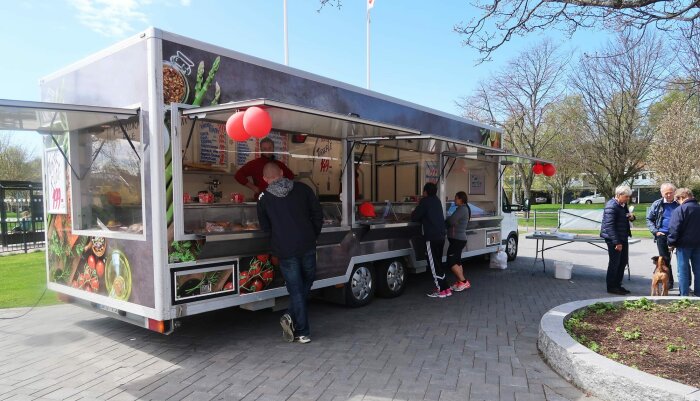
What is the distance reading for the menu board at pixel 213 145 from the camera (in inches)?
221

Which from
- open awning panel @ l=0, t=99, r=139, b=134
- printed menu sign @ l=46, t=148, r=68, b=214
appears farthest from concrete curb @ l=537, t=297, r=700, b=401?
printed menu sign @ l=46, t=148, r=68, b=214

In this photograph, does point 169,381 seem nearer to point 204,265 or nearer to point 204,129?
point 204,265

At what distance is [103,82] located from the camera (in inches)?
173

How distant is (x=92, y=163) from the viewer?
4.77 m

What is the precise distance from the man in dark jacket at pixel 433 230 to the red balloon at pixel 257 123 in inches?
142

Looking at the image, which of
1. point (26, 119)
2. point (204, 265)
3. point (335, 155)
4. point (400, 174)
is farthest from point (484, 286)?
point (26, 119)

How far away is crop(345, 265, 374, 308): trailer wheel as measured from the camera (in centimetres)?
586

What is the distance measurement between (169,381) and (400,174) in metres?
5.86

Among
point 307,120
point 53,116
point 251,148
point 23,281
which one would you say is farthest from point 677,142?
point 23,281

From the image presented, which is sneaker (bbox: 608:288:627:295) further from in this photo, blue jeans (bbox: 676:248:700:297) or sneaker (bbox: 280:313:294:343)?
sneaker (bbox: 280:313:294:343)

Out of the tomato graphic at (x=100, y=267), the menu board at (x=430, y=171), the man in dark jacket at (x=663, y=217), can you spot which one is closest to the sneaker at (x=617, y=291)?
the man in dark jacket at (x=663, y=217)

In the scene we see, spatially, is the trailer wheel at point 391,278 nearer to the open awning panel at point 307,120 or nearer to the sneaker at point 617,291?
the open awning panel at point 307,120

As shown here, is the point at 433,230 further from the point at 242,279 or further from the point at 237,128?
the point at 237,128

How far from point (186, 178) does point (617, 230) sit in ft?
19.6
